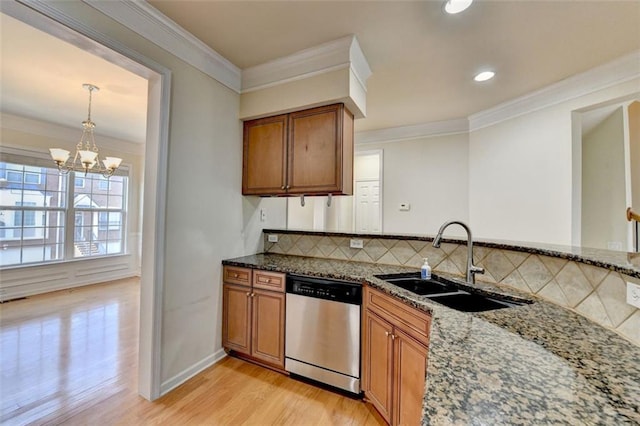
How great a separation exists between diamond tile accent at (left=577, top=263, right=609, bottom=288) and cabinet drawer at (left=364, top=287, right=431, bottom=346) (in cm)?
70

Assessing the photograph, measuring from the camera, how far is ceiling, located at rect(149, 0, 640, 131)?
5.86 ft

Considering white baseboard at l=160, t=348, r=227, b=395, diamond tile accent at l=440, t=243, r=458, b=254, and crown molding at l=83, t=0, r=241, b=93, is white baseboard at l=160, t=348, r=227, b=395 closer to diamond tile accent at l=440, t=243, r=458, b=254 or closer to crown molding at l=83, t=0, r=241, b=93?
diamond tile accent at l=440, t=243, r=458, b=254

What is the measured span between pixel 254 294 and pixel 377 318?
1112 millimetres

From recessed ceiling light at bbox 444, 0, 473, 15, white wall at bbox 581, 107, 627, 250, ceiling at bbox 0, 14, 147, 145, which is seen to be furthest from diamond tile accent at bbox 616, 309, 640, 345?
ceiling at bbox 0, 14, 147, 145

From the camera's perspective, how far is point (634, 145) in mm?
3488

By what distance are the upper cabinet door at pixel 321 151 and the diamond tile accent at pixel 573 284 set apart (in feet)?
4.81

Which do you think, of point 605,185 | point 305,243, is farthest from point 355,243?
point 605,185

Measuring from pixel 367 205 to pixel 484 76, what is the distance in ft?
10.7

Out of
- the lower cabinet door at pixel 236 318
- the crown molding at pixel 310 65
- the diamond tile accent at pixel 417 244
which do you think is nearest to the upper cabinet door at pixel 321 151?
the crown molding at pixel 310 65

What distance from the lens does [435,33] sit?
6.69 feet

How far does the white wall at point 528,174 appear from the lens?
8.98 ft

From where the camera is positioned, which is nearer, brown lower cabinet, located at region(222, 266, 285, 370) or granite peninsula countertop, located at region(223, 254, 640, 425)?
granite peninsula countertop, located at region(223, 254, 640, 425)

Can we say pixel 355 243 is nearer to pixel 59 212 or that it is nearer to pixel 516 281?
pixel 516 281

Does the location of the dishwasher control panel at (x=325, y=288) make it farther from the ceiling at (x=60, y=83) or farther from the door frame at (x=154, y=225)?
the ceiling at (x=60, y=83)
